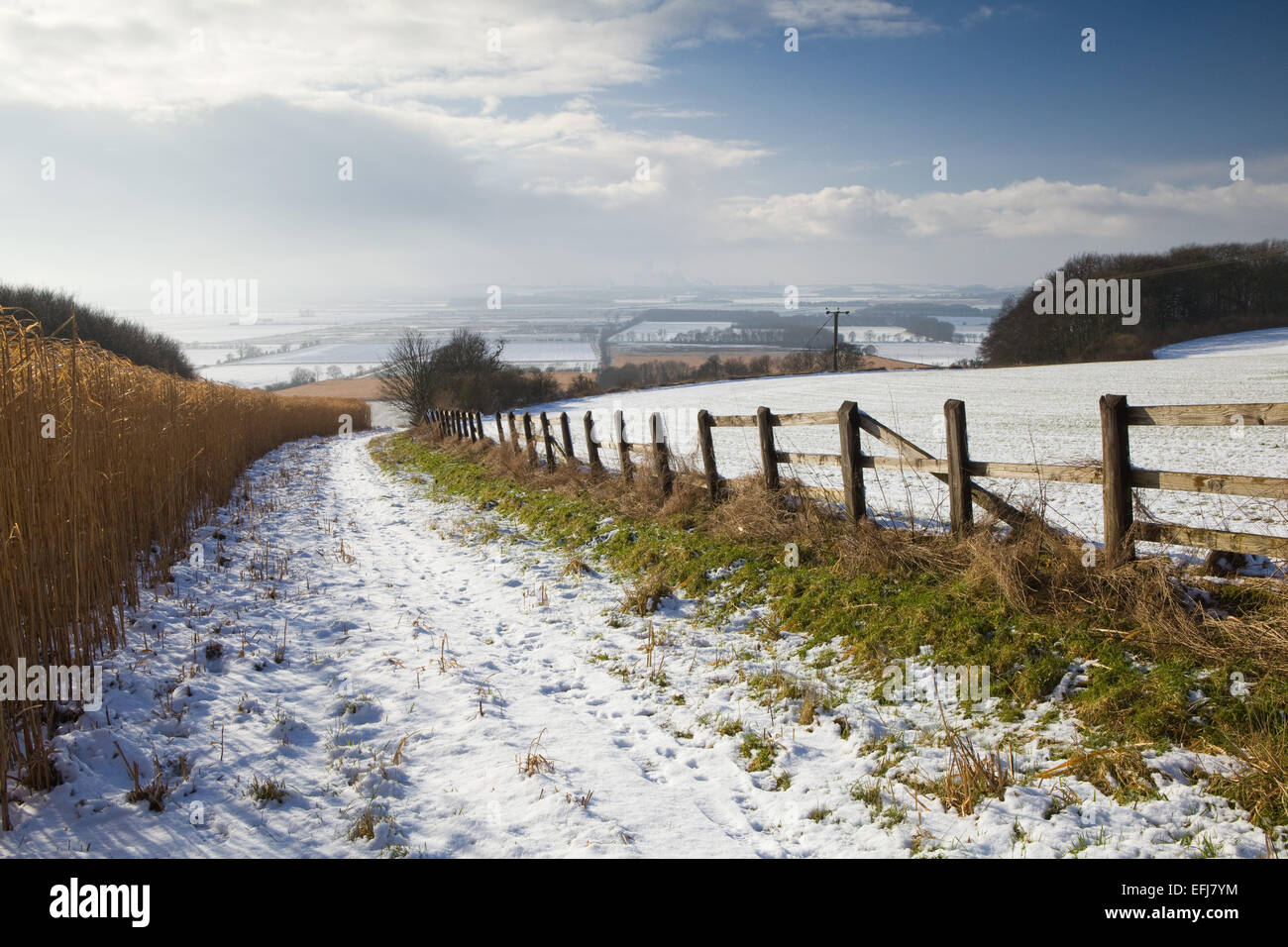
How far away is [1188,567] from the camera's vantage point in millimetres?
5223

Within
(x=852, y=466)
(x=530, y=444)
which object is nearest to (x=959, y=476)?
(x=852, y=466)

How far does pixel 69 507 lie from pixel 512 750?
13.1 feet

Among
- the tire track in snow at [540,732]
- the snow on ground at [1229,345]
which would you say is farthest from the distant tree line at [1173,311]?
the tire track in snow at [540,732]

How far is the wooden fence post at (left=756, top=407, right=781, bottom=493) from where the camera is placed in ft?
28.6

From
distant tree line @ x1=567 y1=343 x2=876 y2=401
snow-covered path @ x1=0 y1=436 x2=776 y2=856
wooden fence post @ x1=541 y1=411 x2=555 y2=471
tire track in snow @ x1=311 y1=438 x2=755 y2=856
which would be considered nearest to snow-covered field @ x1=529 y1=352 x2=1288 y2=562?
wooden fence post @ x1=541 y1=411 x2=555 y2=471

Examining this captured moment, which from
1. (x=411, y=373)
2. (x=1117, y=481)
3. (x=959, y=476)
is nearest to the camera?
(x=1117, y=481)

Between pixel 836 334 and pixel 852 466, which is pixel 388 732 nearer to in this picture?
pixel 852 466

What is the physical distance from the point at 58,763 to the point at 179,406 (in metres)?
9.45

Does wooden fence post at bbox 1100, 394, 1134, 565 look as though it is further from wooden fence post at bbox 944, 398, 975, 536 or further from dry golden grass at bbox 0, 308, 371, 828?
dry golden grass at bbox 0, 308, 371, 828

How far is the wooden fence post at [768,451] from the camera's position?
28.6ft

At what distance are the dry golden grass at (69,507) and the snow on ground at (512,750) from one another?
357 millimetres

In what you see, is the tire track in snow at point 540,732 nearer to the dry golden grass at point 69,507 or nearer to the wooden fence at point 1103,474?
the dry golden grass at point 69,507

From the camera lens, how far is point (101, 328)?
4684 cm
